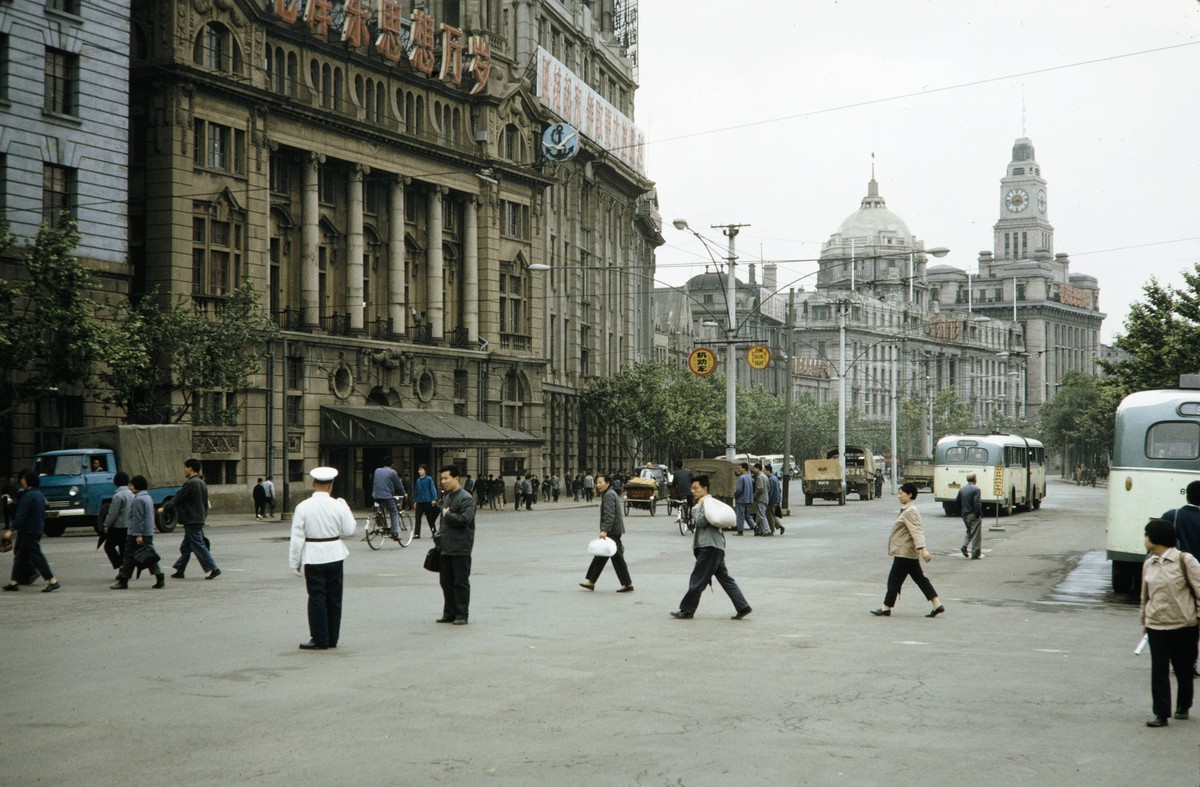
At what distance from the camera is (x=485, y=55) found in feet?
197

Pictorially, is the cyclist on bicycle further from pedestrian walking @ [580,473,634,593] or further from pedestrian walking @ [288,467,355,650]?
pedestrian walking @ [288,467,355,650]

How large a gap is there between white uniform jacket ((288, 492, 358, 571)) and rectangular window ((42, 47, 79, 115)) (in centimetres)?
3076

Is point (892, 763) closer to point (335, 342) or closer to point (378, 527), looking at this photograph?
point (378, 527)

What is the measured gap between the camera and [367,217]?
5534cm

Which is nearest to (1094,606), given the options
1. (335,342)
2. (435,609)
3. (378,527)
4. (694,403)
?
(435,609)

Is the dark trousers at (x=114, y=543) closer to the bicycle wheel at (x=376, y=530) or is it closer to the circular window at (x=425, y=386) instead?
the bicycle wheel at (x=376, y=530)

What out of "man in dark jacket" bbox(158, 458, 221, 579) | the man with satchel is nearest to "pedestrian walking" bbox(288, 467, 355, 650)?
the man with satchel

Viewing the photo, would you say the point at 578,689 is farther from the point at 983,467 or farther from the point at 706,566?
the point at 983,467

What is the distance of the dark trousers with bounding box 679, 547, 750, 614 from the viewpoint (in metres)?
15.8

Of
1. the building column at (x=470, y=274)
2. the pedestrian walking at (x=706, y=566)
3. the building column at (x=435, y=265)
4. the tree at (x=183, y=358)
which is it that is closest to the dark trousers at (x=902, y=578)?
the pedestrian walking at (x=706, y=566)

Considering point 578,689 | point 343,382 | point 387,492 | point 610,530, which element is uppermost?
point 343,382

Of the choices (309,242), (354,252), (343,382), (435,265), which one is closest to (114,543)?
(309,242)

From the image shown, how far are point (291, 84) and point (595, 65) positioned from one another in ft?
113

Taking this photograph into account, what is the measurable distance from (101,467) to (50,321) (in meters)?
4.26
